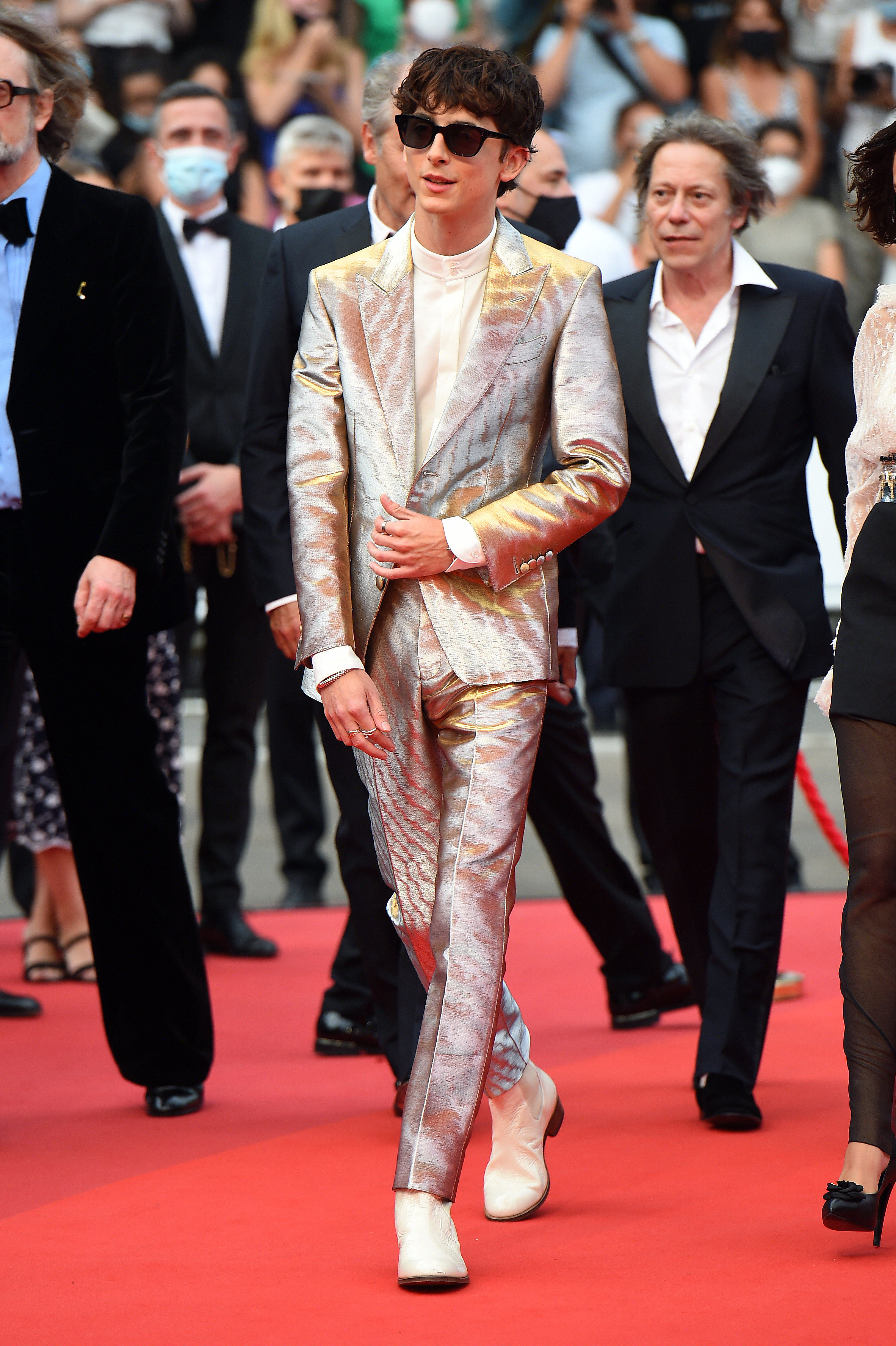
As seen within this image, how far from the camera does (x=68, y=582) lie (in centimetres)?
405

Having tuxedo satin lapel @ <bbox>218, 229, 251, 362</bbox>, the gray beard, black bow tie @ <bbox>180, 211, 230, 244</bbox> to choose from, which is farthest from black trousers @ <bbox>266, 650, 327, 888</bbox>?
the gray beard

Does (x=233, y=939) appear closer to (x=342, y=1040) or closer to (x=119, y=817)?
(x=342, y=1040)

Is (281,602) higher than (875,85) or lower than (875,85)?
lower

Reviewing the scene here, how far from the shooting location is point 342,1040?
4938 mm

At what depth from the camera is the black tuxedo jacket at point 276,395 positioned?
425 cm

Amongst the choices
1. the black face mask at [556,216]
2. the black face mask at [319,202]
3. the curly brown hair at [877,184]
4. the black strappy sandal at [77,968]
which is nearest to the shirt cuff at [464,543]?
the curly brown hair at [877,184]

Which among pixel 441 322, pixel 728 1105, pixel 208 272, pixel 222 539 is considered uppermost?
pixel 208 272

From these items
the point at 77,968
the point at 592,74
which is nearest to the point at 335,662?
the point at 77,968

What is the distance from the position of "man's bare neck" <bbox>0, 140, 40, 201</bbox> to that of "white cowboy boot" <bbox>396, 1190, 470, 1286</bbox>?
2.27m

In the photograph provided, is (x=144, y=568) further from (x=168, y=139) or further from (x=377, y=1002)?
(x=168, y=139)

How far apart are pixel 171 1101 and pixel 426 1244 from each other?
1.35 metres

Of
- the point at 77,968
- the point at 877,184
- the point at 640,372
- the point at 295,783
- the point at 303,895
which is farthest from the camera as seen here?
the point at 303,895

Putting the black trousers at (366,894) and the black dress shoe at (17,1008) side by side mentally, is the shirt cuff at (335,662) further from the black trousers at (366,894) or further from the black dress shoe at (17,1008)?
the black dress shoe at (17,1008)

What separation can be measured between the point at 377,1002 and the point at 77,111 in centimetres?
209
